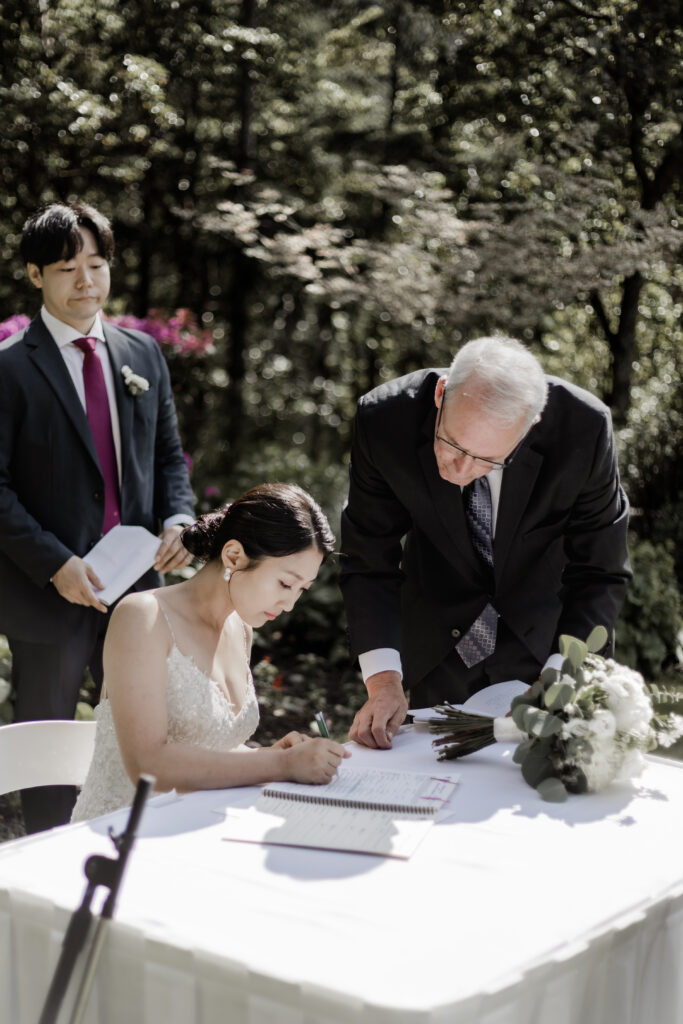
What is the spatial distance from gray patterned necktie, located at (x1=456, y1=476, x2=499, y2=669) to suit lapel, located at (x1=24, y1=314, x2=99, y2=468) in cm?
111

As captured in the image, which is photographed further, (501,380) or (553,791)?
(501,380)

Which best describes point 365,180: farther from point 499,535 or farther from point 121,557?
point 499,535

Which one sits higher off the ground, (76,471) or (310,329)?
(76,471)

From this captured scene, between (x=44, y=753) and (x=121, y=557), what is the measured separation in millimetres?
806

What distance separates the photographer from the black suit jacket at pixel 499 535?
8.84 feet

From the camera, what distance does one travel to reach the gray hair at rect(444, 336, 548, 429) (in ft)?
7.48

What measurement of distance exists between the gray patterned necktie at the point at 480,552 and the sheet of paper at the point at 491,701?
0.34ft

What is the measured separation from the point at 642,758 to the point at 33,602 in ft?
5.87

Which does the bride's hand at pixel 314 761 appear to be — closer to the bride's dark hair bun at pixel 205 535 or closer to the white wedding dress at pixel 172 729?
the white wedding dress at pixel 172 729

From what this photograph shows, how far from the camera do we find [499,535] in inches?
107

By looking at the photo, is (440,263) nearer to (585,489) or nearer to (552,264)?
(552,264)

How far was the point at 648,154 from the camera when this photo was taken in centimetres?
709

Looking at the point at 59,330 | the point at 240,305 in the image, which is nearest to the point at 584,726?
the point at 59,330

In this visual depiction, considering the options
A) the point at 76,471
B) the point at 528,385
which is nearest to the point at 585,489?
the point at 528,385
